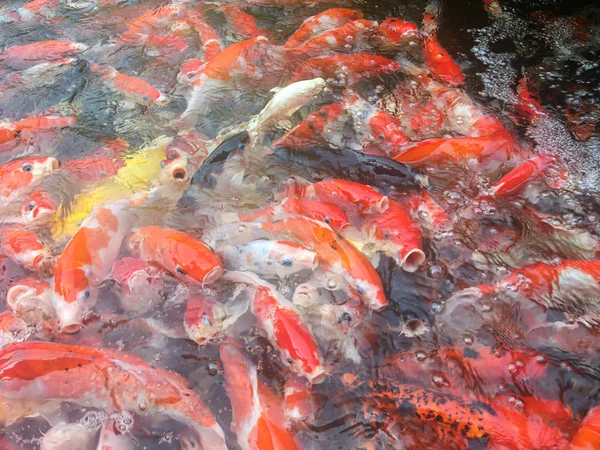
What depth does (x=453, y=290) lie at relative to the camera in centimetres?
250

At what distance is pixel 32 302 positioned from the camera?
95.0 inches

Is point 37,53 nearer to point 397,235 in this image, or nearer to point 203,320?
point 203,320

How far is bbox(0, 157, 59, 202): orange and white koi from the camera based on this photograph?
302 centimetres

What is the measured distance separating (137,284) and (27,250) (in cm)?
70

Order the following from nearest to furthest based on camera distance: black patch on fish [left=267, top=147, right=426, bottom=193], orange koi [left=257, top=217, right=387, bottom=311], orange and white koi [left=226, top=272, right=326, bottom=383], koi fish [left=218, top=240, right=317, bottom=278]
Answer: orange and white koi [left=226, top=272, right=326, bottom=383]
orange koi [left=257, top=217, right=387, bottom=311]
koi fish [left=218, top=240, right=317, bottom=278]
black patch on fish [left=267, top=147, right=426, bottom=193]

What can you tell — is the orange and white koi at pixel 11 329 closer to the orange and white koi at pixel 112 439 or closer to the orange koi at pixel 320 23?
the orange and white koi at pixel 112 439

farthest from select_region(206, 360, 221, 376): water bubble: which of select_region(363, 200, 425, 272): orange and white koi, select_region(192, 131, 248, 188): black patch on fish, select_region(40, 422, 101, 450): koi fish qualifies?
select_region(192, 131, 248, 188): black patch on fish

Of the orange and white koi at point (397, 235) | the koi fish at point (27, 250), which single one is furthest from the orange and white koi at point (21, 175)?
the orange and white koi at point (397, 235)

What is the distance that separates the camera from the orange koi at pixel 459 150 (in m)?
3.05

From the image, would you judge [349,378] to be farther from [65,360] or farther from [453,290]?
[65,360]

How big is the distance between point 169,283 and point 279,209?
81 centimetres

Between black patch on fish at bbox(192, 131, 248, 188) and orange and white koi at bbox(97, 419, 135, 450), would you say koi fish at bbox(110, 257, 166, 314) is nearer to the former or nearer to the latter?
orange and white koi at bbox(97, 419, 135, 450)

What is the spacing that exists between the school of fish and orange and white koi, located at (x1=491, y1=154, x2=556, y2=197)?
0.01 meters

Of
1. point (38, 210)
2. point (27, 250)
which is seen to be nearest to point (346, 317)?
point (27, 250)
